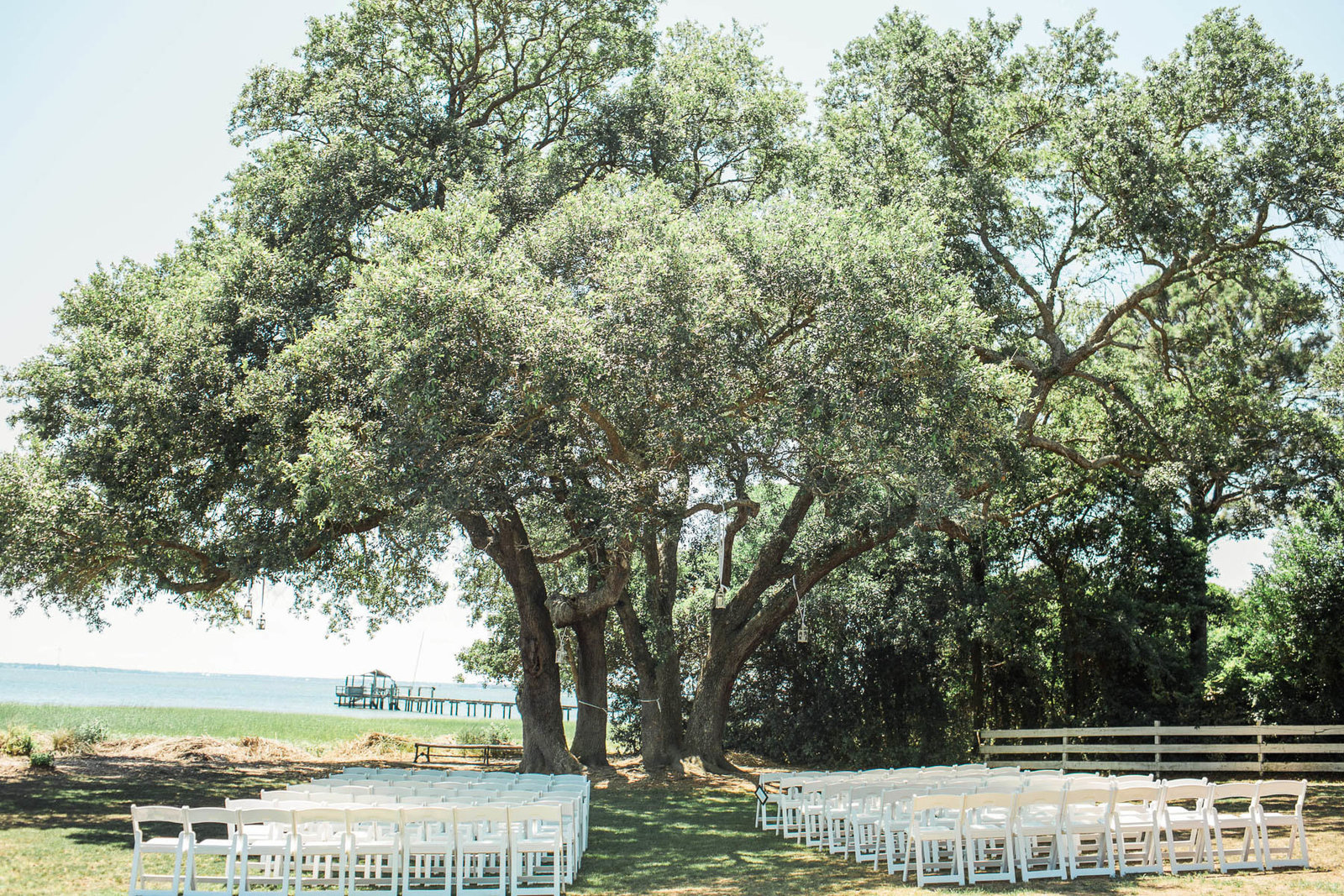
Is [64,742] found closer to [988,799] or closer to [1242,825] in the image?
[988,799]

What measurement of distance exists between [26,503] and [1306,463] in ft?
72.0

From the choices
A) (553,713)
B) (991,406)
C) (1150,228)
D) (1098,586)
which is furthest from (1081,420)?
(553,713)

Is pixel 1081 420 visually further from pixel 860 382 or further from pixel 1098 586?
pixel 860 382

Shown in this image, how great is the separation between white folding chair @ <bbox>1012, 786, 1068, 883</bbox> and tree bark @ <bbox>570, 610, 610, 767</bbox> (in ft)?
34.9

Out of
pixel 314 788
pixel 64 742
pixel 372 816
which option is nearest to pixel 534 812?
pixel 372 816

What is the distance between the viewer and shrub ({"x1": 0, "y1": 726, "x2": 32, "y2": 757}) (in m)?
17.2

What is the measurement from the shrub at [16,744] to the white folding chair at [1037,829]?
17203 millimetres

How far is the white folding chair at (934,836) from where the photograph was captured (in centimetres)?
793

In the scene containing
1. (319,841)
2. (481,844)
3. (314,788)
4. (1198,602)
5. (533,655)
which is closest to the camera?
(481,844)

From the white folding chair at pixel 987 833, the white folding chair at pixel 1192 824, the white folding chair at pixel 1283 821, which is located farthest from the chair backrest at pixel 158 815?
the white folding chair at pixel 1283 821

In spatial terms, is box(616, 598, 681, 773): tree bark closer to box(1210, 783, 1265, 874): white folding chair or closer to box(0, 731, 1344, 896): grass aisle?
box(0, 731, 1344, 896): grass aisle

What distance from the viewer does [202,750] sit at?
20062 mm

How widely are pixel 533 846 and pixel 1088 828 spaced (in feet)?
15.3

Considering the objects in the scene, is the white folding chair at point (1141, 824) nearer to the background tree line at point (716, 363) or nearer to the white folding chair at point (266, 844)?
the background tree line at point (716, 363)
